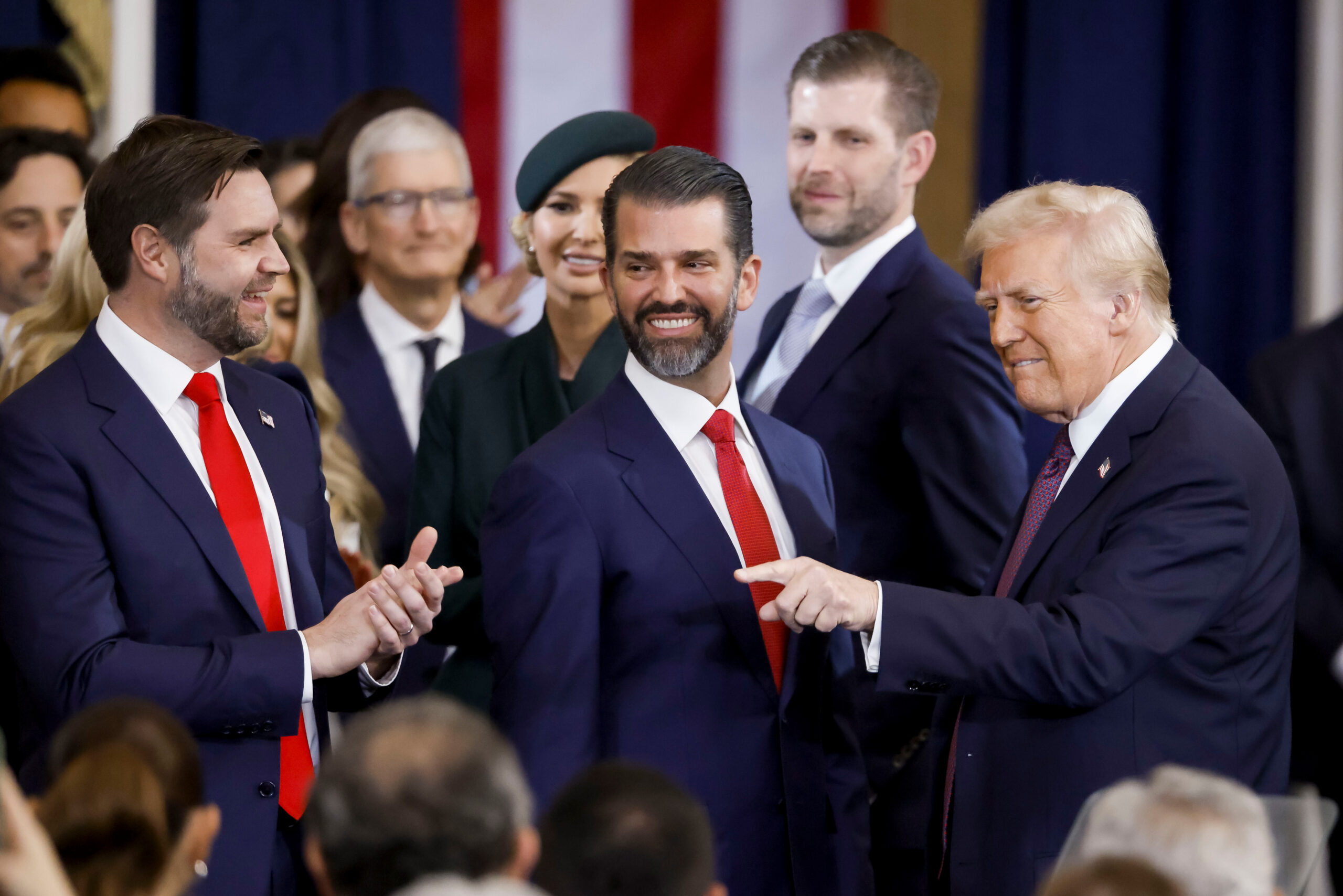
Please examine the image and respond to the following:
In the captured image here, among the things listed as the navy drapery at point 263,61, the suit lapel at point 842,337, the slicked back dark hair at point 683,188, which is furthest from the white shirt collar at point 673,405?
the navy drapery at point 263,61

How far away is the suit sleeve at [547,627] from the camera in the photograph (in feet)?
7.09

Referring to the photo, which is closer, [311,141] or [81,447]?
[81,447]

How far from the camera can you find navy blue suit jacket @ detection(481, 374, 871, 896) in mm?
2174

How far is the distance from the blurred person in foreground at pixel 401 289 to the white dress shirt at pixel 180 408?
1239 millimetres

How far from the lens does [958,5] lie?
516 cm

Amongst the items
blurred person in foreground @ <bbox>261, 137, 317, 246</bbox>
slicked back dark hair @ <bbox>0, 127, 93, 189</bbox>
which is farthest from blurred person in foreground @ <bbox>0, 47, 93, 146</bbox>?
blurred person in foreground @ <bbox>261, 137, 317, 246</bbox>

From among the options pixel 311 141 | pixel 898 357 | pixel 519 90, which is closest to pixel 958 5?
pixel 519 90

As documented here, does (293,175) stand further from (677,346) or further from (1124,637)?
(1124,637)

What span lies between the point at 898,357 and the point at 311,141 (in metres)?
2.34

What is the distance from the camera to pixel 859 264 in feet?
10.9

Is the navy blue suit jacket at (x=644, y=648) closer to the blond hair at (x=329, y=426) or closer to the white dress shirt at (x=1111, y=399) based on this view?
the white dress shirt at (x=1111, y=399)

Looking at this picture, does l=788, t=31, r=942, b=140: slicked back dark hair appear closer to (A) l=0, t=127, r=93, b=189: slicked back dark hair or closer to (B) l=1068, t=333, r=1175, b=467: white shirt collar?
(B) l=1068, t=333, r=1175, b=467: white shirt collar

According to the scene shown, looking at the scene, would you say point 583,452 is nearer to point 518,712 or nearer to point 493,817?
point 518,712

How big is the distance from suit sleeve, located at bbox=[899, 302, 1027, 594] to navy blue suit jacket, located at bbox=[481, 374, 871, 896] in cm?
65
